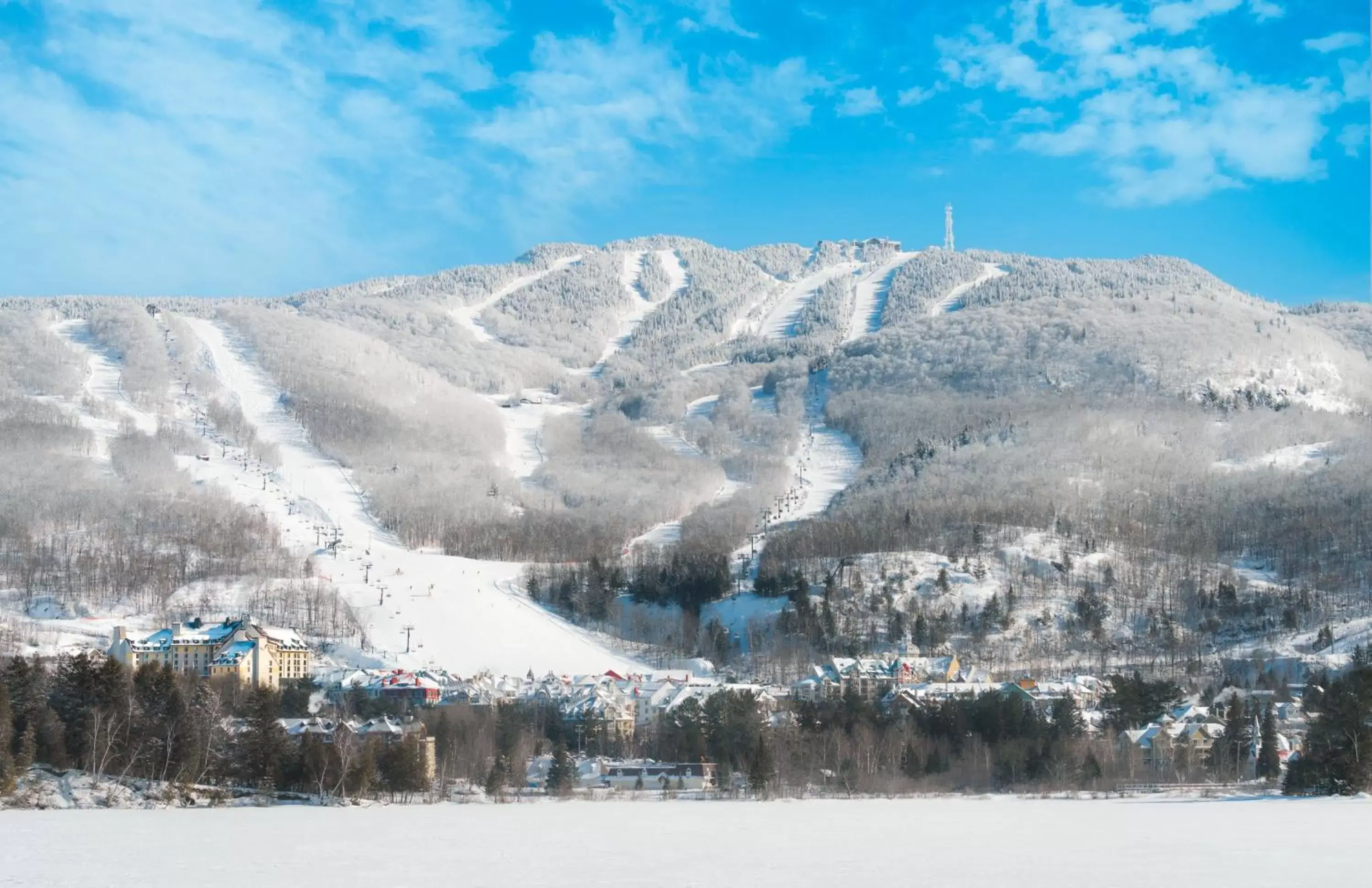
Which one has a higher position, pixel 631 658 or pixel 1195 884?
pixel 631 658

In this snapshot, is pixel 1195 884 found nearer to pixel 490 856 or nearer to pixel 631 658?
pixel 490 856

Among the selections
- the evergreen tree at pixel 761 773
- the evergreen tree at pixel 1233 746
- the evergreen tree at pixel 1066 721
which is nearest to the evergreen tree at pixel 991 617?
the evergreen tree at pixel 1066 721

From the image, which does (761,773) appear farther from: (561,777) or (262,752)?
(262,752)

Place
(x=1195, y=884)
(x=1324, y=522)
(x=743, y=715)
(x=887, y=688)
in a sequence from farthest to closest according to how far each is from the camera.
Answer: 1. (x=1324, y=522)
2. (x=887, y=688)
3. (x=743, y=715)
4. (x=1195, y=884)

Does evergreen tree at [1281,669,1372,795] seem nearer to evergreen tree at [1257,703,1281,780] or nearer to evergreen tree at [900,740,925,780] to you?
evergreen tree at [1257,703,1281,780]

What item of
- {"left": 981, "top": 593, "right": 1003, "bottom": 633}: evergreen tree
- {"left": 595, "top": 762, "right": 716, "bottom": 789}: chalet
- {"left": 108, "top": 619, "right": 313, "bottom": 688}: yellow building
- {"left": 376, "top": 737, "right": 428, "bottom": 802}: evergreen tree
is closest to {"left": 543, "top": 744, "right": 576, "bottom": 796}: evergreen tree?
{"left": 595, "top": 762, "right": 716, "bottom": 789}: chalet

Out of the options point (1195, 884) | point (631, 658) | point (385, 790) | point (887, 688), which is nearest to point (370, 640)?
point (631, 658)

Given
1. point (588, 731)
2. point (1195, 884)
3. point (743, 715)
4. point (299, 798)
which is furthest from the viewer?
point (588, 731)
